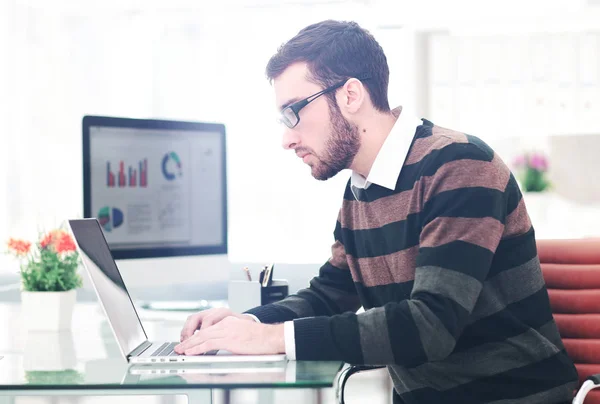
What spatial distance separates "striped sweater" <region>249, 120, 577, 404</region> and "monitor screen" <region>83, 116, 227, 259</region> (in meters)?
0.88

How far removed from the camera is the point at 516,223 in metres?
1.47

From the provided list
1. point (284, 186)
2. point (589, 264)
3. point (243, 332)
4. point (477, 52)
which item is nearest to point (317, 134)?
point (243, 332)

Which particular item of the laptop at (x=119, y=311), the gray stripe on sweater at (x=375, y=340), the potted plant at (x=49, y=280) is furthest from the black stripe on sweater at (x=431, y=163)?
the potted plant at (x=49, y=280)

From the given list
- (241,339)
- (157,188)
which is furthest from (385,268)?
(157,188)

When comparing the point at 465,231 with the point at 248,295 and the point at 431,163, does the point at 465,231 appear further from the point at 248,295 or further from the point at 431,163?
the point at 248,295

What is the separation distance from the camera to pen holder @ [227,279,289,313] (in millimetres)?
2023

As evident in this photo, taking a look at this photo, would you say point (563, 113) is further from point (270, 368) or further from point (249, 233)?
point (270, 368)

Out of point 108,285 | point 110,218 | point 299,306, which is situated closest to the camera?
point 108,285

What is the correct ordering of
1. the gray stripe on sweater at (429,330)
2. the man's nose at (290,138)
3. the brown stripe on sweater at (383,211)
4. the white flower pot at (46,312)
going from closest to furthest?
the gray stripe on sweater at (429,330) → the brown stripe on sweater at (383,211) → the man's nose at (290,138) → the white flower pot at (46,312)

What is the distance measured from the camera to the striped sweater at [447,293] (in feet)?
4.20

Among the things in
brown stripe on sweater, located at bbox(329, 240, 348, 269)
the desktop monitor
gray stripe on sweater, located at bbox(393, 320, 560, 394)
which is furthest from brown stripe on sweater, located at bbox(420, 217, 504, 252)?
the desktop monitor

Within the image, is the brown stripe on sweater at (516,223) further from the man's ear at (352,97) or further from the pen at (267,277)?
the pen at (267,277)

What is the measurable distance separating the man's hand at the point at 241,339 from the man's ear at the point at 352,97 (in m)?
0.50

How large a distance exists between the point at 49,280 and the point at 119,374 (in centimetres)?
78
